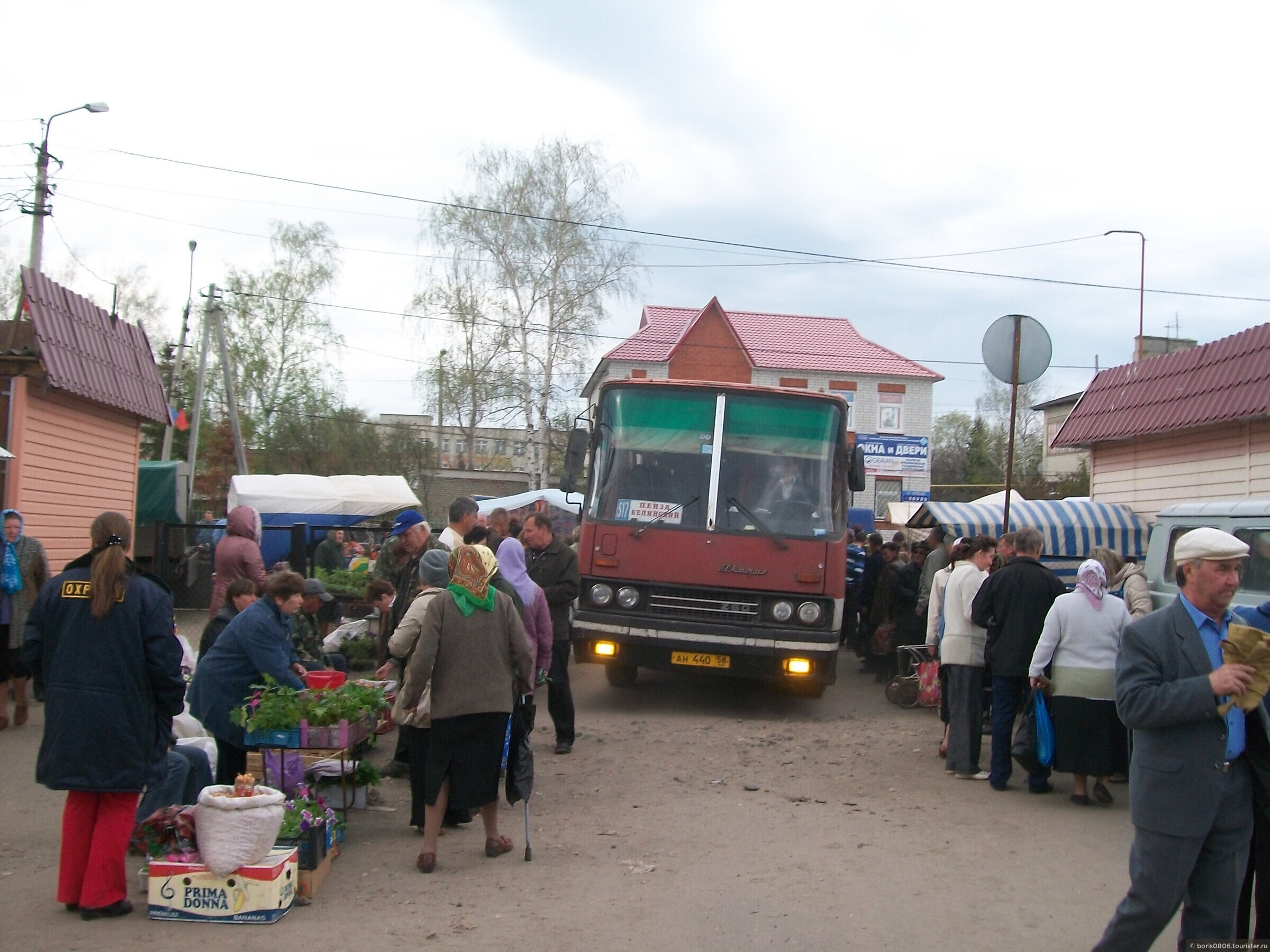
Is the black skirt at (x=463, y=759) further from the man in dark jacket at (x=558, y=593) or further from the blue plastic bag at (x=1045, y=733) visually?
the blue plastic bag at (x=1045, y=733)

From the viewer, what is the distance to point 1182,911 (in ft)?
13.2

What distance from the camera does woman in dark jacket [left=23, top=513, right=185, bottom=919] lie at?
4980 millimetres

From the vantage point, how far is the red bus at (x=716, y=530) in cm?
1045

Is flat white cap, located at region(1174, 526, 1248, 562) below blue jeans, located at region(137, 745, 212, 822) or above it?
above

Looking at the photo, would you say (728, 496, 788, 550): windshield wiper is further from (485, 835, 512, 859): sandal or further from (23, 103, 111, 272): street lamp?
(23, 103, 111, 272): street lamp

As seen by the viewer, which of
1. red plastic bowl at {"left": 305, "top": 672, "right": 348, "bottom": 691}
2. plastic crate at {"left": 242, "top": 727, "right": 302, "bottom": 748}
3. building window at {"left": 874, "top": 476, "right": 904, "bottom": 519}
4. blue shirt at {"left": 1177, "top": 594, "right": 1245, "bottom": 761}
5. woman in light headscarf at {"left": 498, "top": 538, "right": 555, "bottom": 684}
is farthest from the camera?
building window at {"left": 874, "top": 476, "right": 904, "bottom": 519}

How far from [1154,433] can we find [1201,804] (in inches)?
464

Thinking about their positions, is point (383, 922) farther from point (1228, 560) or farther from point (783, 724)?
point (783, 724)

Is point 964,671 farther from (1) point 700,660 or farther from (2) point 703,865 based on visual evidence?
(2) point 703,865

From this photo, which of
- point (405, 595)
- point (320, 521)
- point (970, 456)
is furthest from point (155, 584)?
point (970, 456)

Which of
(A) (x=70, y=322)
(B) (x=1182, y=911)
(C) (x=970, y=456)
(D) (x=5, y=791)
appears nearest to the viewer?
(B) (x=1182, y=911)

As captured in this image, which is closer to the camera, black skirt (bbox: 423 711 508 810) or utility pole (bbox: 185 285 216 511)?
black skirt (bbox: 423 711 508 810)

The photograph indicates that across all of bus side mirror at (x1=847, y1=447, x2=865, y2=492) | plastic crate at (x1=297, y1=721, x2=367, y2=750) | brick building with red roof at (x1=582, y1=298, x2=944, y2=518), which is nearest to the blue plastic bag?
bus side mirror at (x1=847, y1=447, x2=865, y2=492)

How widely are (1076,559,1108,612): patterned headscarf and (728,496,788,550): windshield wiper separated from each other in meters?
3.45
